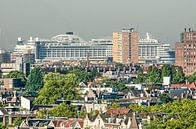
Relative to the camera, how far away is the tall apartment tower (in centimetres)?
16888

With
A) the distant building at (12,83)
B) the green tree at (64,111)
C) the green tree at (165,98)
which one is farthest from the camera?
the distant building at (12,83)

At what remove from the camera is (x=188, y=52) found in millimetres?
170875

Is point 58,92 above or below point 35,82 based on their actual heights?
below

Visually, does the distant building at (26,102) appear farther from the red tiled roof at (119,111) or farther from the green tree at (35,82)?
the green tree at (35,82)

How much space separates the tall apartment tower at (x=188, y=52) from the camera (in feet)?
554

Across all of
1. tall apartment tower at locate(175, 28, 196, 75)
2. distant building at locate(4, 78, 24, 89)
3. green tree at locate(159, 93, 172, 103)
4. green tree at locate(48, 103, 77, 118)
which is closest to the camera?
green tree at locate(48, 103, 77, 118)

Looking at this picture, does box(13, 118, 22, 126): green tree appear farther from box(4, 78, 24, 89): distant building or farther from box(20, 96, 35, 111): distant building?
box(4, 78, 24, 89): distant building

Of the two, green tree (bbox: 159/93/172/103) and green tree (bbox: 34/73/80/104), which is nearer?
green tree (bbox: 159/93/172/103)

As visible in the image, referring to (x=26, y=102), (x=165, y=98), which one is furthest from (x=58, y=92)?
(x=165, y=98)

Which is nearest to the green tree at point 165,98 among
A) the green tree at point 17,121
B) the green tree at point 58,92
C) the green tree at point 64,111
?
the green tree at point 58,92

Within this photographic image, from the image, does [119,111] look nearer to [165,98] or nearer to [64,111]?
[64,111]

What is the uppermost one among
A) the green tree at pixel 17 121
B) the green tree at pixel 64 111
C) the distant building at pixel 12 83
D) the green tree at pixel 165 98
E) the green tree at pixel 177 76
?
the green tree at pixel 177 76

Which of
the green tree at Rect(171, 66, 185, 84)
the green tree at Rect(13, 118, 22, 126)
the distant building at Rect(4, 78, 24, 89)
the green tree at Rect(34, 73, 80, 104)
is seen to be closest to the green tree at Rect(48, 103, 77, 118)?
the green tree at Rect(13, 118, 22, 126)

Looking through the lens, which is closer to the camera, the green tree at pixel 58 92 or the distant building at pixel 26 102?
the distant building at pixel 26 102
